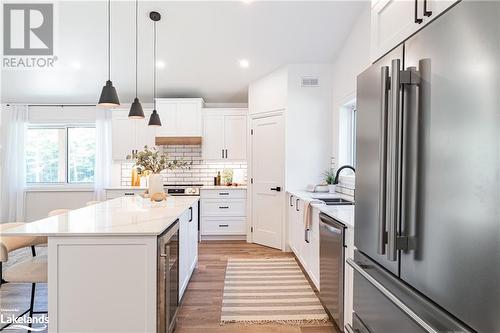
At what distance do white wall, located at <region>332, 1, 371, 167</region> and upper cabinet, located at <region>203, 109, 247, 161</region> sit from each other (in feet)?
5.86

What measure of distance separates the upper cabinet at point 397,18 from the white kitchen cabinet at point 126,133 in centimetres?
470

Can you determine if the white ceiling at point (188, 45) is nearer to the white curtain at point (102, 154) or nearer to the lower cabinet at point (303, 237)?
the white curtain at point (102, 154)

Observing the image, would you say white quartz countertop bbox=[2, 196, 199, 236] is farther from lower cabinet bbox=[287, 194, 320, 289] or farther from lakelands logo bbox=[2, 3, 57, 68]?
lakelands logo bbox=[2, 3, 57, 68]

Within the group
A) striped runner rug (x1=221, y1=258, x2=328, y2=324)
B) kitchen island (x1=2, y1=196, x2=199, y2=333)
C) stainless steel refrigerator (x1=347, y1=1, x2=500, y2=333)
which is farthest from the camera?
striped runner rug (x1=221, y1=258, x2=328, y2=324)

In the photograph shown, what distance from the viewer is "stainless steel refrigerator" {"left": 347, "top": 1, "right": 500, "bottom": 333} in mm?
725

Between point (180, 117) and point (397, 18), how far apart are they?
4.55m


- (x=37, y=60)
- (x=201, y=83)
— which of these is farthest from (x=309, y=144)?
(x=37, y=60)

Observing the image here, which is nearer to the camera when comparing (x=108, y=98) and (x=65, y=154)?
(x=108, y=98)

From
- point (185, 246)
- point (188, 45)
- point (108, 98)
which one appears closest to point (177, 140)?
point (188, 45)

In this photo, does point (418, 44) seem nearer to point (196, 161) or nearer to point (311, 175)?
point (311, 175)

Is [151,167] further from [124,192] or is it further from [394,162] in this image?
[394,162]

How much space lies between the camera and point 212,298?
2922 millimetres

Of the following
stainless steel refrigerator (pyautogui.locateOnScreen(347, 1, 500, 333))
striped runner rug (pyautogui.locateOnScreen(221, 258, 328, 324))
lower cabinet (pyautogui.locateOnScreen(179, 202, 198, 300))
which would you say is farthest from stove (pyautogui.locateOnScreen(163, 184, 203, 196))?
stainless steel refrigerator (pyautogui.locateOnScreen(347, 1, 500, 333))

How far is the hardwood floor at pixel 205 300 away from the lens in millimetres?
2391
